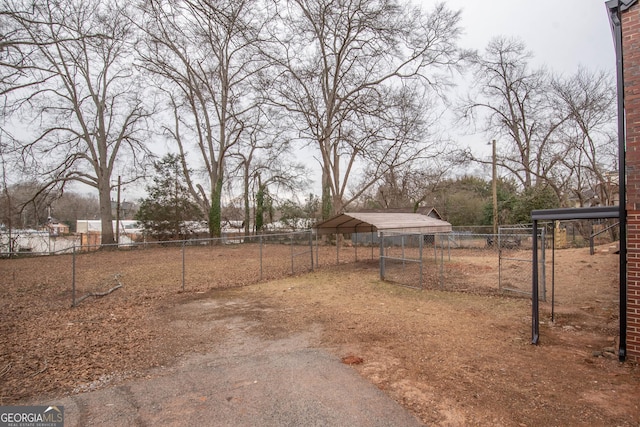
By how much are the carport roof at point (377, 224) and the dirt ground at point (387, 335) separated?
230 centimetres

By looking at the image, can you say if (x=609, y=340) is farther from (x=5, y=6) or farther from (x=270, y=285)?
(x=5, y=6)

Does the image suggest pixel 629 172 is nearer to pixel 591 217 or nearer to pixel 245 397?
pixel 591 217

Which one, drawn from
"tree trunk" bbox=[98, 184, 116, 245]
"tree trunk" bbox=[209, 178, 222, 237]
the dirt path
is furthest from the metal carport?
"tree trunk" bbox=[98, 184, 116, 245]

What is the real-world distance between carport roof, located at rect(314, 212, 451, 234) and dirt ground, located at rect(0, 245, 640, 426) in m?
2.30

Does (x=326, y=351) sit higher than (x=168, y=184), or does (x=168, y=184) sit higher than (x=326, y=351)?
(x=168, y=184)

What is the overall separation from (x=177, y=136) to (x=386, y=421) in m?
31.4

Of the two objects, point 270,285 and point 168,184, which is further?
point 168,184

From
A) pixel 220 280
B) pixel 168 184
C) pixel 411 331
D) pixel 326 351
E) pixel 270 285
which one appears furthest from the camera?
pixel 168 184

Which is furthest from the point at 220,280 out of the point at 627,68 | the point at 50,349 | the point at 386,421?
the point at 627,68

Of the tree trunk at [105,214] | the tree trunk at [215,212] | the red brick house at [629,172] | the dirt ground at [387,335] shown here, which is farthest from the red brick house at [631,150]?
the tree trunk at [105,214]

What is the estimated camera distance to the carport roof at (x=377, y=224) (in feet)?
42.3

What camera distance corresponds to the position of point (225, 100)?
82.3 ft

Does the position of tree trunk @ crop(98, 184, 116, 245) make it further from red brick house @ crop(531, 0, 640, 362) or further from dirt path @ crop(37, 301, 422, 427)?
red brick house @ crop(531, 0, 640, 362)

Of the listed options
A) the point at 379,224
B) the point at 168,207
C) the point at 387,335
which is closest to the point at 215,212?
the point at 168,207
